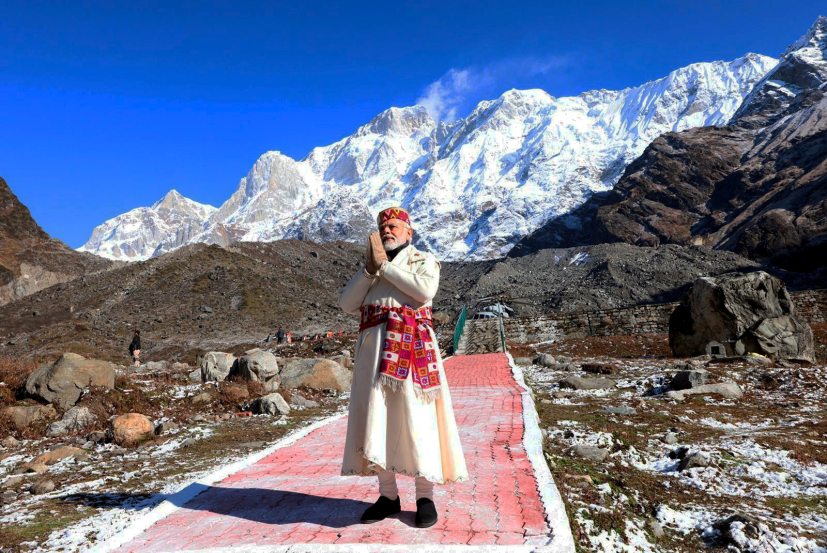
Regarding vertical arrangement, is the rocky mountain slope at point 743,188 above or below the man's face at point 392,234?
above

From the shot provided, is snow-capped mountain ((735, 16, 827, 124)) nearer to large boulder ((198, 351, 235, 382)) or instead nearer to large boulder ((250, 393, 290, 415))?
large boulder ((198, 351, 235, 382))

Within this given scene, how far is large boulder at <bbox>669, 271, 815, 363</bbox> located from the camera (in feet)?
44.8

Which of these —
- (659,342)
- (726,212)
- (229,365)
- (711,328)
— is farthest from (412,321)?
(726,212)

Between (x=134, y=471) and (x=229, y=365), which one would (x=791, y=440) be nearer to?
(x=134, y=471)

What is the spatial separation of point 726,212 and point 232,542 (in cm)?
11252

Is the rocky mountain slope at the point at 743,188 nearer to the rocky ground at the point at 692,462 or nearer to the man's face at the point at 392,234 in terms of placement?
the rocky ground at the point at 692,462

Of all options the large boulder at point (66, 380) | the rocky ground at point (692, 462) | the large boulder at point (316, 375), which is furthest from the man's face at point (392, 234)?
the large boulder at point (316, 375)

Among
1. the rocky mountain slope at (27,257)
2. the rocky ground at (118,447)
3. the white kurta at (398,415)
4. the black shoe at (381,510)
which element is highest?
the rocky mountain slope at (27,257)

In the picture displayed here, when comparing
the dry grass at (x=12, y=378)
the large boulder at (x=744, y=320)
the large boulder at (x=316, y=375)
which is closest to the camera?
the dry grass at (x=12, y=378)

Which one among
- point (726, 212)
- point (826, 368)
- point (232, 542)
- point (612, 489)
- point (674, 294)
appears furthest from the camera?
point (726, 212)

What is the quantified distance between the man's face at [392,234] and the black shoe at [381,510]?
161cm

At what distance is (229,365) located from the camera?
13352 mm

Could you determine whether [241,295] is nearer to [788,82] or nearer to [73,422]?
[73,422]

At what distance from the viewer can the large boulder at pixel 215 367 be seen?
1262 cm
